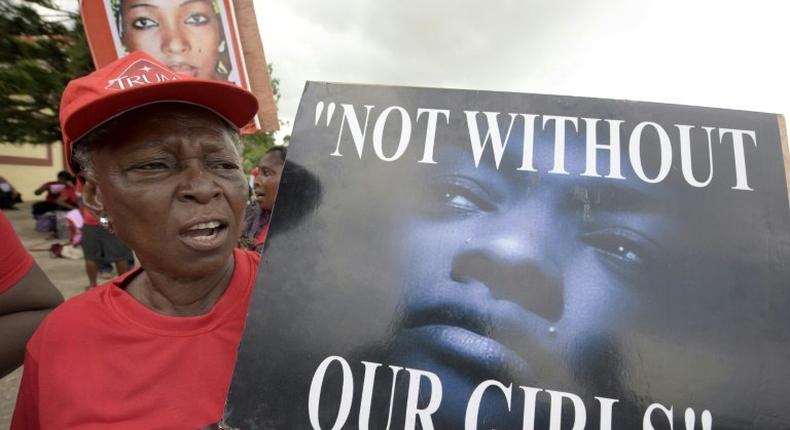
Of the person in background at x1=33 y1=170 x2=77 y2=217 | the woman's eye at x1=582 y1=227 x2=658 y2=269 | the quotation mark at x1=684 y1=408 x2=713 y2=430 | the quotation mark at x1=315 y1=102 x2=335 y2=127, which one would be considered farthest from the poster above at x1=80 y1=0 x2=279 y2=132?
the person in background at x1=33 y1=170 x2=77 y2=217

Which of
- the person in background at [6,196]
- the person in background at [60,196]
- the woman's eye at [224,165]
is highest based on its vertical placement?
the person in background at [6,196]

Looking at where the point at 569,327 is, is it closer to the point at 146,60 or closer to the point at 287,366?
the point at 287,366

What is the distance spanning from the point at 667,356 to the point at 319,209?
70cm

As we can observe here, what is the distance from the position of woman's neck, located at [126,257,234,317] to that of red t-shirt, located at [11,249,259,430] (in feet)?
0.11

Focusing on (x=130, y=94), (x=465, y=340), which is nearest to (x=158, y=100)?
(x=130, y=94)

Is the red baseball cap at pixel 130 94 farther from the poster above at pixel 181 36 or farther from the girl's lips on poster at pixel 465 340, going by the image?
the poster above at pixel 181 36

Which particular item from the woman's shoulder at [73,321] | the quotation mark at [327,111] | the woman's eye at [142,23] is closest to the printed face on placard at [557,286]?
the quotation mark at [327,111]

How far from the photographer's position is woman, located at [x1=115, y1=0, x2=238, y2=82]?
278 cm

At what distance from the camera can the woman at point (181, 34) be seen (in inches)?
109

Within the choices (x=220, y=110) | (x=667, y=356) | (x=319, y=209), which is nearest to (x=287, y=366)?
(x=319, y=209)

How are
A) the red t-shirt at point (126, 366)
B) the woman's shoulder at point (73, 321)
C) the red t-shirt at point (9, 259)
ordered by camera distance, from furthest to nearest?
the red t-shirt at point (9, 259) < the woman's shoulder at point (73, 321) < the red t-shirt at point (126, 366)

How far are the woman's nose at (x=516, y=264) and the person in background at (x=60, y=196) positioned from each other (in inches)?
457

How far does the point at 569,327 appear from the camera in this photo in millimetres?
936

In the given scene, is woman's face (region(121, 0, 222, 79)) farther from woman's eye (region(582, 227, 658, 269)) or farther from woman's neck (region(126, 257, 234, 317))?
woman's eye (region(582, 227, 658, 269))
